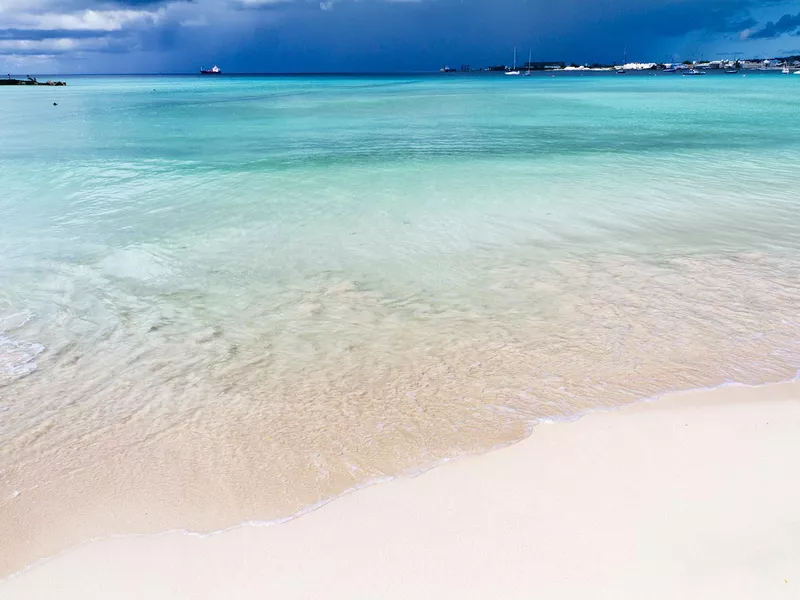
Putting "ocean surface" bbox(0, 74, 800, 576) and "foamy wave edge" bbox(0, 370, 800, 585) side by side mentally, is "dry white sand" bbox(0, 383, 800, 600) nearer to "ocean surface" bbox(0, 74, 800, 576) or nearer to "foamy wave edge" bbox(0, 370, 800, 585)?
"foamy wave edge" bbox(0, 370, 800, 585)

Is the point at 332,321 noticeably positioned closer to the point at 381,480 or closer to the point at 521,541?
the point at 381,480

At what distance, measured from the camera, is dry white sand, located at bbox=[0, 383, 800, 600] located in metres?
2.74

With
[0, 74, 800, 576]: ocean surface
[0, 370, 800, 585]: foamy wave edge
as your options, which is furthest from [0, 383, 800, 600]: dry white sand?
[0, 74, 800, 576]: ocean surface

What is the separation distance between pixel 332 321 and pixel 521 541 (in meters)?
3.20

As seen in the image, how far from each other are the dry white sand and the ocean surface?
195 mm

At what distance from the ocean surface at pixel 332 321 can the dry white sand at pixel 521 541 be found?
0.19m

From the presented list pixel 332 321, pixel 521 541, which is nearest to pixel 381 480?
pixel 521 541

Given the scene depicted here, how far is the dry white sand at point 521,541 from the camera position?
2.74 meters

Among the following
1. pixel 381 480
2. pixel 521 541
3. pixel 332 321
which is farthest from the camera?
pixel 332 321

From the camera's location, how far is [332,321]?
570 centimetres

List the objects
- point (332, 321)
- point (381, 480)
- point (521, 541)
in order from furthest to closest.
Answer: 1. point (332, 321)
2. point (381, 480)
3. point (521, 541)

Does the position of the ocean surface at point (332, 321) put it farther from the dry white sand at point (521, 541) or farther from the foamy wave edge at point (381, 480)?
the dry white sand at point (521, 541)

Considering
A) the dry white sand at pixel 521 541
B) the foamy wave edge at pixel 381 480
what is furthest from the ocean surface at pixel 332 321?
the dry white sand at pixel 521 541

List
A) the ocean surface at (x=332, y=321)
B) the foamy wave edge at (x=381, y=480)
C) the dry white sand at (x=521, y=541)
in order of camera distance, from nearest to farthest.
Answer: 1. the dry white sand at (x=521, y=541)
2. the foamy wave edge at (x=381, y=480)
3. the ocean surface at (x=332, y=321)
